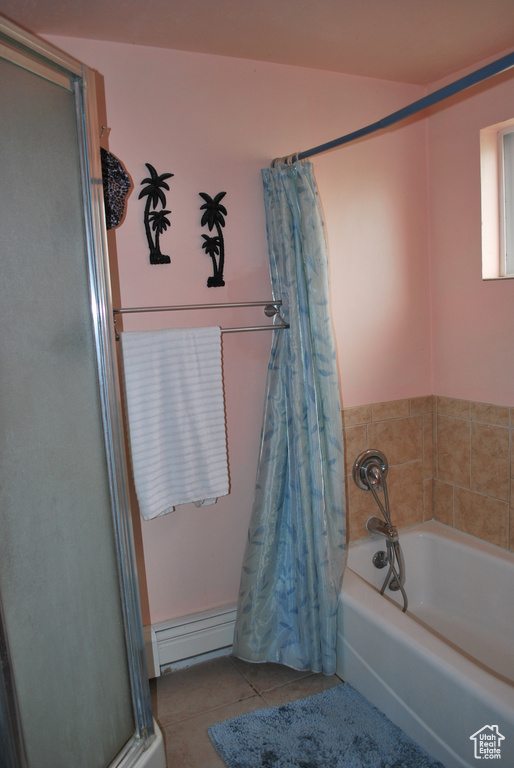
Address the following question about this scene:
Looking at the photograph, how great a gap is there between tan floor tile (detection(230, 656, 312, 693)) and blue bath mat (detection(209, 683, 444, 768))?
0.41 feet

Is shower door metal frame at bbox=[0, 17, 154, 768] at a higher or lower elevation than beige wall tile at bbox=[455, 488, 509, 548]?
higher

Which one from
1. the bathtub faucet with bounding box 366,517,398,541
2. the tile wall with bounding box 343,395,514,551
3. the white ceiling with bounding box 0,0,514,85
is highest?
the white ceiling with bounding box 0,0,514,85

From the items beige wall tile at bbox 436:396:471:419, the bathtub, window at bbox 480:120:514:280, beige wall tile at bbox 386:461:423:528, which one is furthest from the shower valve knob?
window at bbox 480:120:514:280

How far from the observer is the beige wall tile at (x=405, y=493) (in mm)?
2555

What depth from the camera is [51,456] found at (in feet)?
4.16

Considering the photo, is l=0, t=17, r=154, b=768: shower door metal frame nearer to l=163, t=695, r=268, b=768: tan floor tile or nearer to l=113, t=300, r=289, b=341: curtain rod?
l=163, t=695, r=268, b=768: tan floor tile

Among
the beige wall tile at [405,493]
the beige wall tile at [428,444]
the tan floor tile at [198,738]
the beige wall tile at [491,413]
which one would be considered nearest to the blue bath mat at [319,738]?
the tan floor tile at [198,738]

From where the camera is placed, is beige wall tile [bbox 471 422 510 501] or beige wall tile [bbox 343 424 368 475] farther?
beige wall tile [bbox 343 424 368 475]

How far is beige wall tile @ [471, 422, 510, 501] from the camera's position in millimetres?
2252

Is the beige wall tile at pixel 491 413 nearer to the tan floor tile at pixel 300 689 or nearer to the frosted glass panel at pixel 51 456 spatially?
the tan floor tile at pixel 300 689

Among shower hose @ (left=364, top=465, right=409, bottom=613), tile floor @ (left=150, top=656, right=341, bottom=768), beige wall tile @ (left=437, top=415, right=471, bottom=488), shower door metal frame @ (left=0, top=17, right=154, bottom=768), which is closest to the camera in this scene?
shower door metal frame @ (left=0, top=17, right=154, bottom=768)

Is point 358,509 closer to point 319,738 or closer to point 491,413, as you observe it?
point 491,413

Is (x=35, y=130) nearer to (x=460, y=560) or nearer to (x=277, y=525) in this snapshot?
(x=277, y=525)

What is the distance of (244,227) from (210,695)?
176 cm
